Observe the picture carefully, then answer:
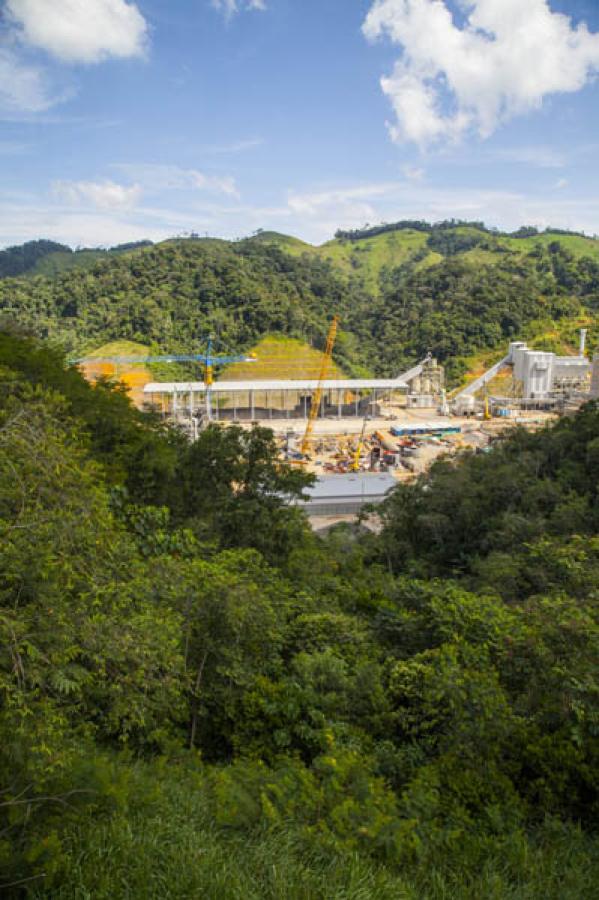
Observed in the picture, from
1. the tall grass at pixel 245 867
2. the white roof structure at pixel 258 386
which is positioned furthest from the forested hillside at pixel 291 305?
the tall grass at pixel 245 867

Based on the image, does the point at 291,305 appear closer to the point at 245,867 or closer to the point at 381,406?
the point at 381,406

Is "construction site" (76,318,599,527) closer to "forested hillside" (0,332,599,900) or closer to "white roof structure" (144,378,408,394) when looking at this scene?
"white roof structure" (144,378,408,394)

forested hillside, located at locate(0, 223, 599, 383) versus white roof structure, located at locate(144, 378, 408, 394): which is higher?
forested hillside, located at locate(0, 223, 599, 383)

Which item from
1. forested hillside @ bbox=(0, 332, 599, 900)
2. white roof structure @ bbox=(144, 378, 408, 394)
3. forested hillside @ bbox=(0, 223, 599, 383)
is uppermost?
forested hillside @ bbox=(0, 223, 599, 383)

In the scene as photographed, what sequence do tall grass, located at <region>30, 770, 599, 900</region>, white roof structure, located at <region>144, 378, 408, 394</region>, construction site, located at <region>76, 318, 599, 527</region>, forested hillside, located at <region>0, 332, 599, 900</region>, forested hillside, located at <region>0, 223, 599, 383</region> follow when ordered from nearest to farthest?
tall grass, located at <region>30, 770, 599, 900</region> → forested hillside, located at <region>0, 332, 599, 900</region> → construction site, located at <region>76, 318, 599, 527</region> → white roof structure, located at <region>144, 378, 408, 394</region> → forested hillside, located at <region>0, 223, 599, 383</region>

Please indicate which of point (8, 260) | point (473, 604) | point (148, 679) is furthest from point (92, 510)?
point (8, 260)

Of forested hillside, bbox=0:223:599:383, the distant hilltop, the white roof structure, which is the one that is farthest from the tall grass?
the distant hilltop

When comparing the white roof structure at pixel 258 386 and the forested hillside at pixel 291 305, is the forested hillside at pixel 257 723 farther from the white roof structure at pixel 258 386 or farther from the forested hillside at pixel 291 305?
the forested hillside at pixel 291 305
